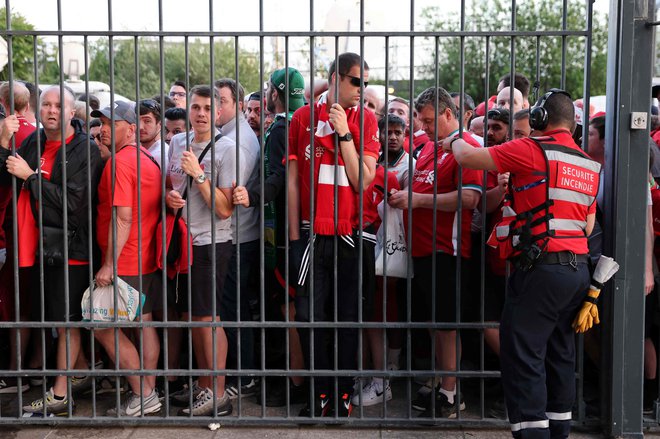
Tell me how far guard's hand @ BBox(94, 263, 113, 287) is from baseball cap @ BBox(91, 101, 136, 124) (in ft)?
2.97

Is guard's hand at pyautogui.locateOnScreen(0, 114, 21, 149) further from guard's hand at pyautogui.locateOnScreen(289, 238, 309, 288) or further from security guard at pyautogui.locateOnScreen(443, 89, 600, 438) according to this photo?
security guard at pyautogui.locateOnScreen(443, 89, 600, 438)

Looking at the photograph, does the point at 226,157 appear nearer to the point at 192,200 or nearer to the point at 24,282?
the point at 192,200

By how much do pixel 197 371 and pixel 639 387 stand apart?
102 inches

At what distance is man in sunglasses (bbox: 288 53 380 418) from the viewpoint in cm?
476

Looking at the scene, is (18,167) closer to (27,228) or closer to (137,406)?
(27,228)

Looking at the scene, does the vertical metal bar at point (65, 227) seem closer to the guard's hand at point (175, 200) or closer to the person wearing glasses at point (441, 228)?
the guard's hand at point (175, 200)

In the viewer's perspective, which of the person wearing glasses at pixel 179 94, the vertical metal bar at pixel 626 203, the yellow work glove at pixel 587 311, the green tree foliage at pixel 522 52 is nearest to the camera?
the yellow work glove at pixel 587 311

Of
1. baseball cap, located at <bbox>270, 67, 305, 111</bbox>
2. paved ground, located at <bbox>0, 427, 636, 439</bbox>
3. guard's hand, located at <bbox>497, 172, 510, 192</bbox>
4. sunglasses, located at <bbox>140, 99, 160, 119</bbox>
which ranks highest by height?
baseball cap, located at <bbox>270, 67, 305, 111</bbox>

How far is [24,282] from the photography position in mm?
5664

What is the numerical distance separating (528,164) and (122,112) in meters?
2.48

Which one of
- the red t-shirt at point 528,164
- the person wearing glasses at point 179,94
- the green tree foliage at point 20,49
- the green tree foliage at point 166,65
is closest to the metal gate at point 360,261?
the red t-shirt at point 528,164

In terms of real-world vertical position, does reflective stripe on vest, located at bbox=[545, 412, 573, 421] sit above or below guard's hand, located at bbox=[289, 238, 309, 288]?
below

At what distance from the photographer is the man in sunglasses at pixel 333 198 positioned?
4.76 meters

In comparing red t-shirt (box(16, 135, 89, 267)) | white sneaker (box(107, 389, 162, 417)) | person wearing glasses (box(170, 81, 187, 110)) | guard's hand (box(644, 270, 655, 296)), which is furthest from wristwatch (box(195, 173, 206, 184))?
person wearing glasses (box(170, 81, 187, 110))
